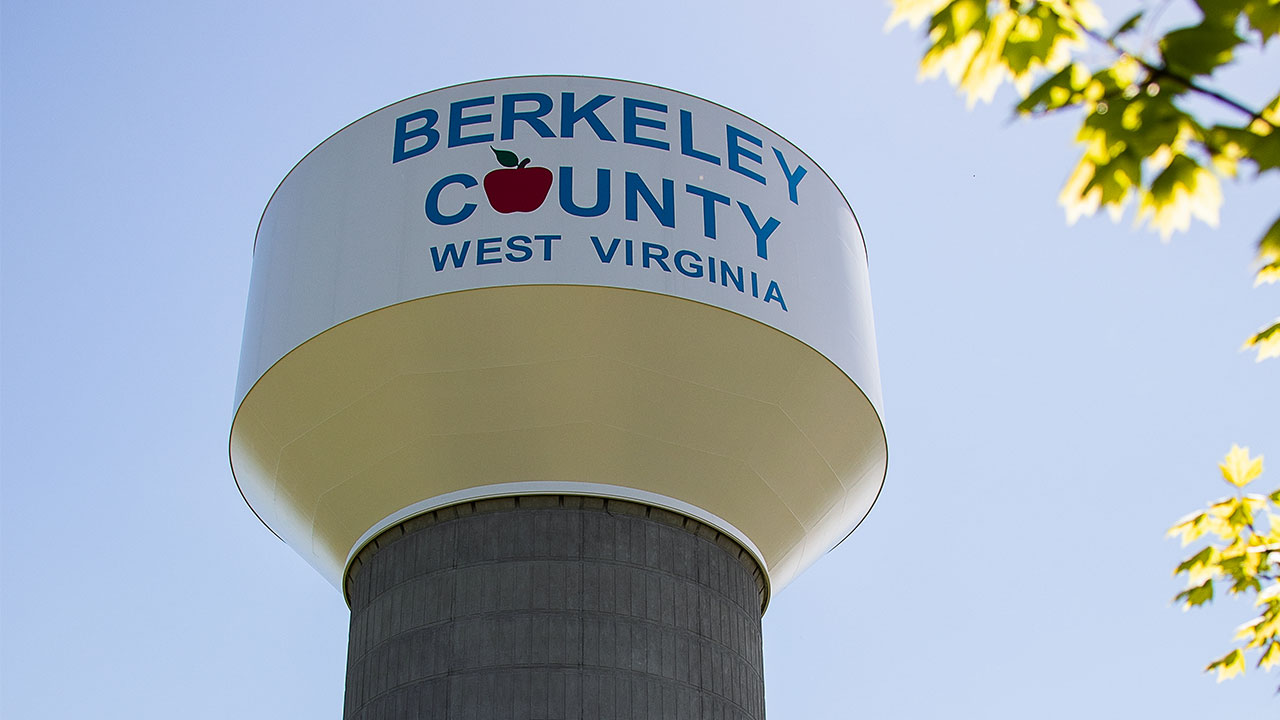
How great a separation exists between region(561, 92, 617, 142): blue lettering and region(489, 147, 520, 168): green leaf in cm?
47

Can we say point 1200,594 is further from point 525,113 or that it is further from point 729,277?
point 525,113

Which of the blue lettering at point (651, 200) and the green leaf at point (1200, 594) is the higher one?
the blue lettering at point (651, 200)

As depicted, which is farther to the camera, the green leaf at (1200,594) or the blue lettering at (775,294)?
the blue lettering at (775,294)

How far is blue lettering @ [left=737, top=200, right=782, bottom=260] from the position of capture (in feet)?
38.3

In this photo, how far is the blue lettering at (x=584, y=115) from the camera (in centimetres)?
1168

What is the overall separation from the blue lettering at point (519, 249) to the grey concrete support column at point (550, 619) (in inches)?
89.8

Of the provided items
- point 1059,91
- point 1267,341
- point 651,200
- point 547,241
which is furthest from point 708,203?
point 1059,91

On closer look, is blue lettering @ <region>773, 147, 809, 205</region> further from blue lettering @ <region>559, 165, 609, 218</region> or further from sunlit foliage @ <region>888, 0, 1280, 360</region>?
sunlit foliage @ <region>888, 0, 1280, 360</region>

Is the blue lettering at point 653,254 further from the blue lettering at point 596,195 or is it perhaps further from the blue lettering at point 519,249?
the blue lettering at point 519,249

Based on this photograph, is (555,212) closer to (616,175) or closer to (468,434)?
(616,175)

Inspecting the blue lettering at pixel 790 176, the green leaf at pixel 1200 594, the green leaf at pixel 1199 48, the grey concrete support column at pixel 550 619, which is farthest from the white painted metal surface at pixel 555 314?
the green leaf at pixel 1199 48

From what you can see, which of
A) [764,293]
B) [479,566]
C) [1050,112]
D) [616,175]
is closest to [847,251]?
[764,293]

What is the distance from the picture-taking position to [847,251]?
42.2 feet

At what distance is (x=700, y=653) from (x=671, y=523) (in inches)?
47.2
